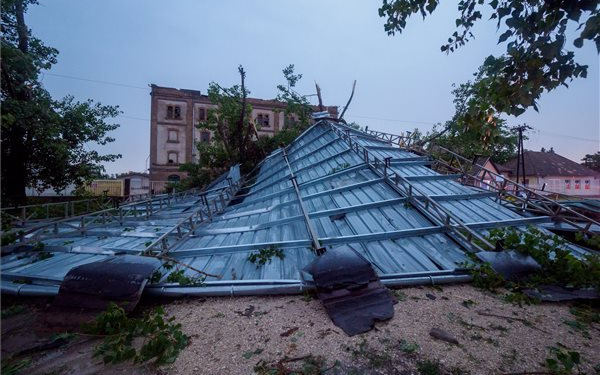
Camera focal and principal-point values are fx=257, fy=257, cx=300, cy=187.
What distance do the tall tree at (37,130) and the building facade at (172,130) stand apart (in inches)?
848

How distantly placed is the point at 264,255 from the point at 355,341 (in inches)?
115

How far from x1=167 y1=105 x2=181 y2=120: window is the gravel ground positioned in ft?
134

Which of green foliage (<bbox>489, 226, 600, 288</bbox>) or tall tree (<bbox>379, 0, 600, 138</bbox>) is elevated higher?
tall tree (<bbox>379, 0, 600, 138</bbox>)

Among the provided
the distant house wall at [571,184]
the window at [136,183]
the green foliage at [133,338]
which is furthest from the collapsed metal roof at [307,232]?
the distant house wall at [571,184]

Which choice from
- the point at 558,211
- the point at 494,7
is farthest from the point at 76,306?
the point at 558,211

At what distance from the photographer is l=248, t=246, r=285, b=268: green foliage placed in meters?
5.34

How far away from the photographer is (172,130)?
38.8 metres

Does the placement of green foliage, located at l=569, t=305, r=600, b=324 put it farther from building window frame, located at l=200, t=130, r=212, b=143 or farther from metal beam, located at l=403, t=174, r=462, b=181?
building window frame, located at l=200, t=130, r=212, b=143

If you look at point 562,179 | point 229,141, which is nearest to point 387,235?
point 229,141

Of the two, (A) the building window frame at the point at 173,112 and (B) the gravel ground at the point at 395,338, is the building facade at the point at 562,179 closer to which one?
(B) the gravel ground at the point at 395,338

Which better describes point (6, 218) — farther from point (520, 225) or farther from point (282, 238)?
point (520, 225)

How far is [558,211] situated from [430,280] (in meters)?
4.94

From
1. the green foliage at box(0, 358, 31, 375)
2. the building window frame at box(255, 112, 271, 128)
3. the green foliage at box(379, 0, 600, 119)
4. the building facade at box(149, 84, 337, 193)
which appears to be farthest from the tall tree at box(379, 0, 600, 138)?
the building window frame at box(255, 112, 271, 128)

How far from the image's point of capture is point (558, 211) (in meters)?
6.46
